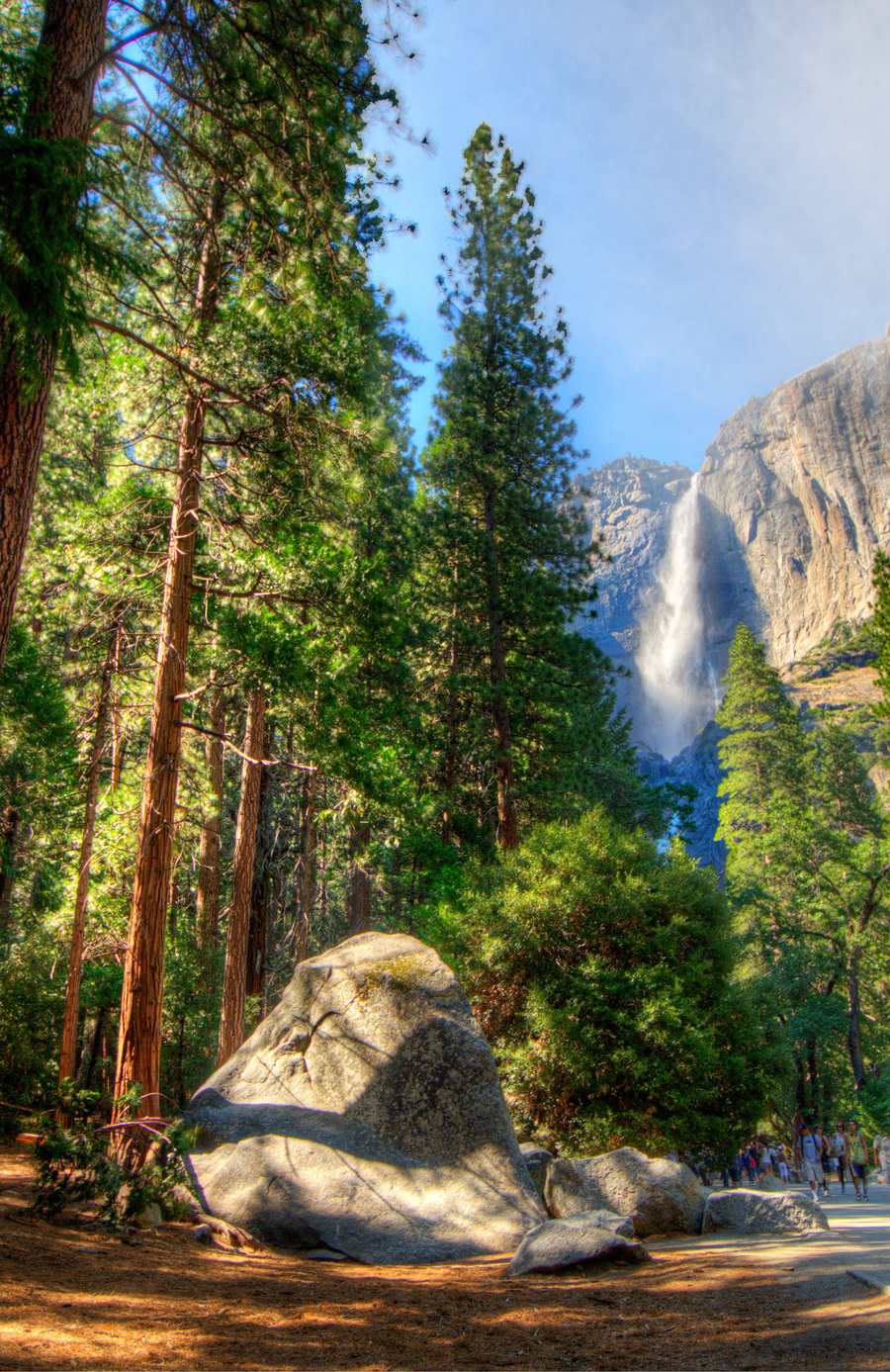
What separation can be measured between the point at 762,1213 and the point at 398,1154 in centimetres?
316

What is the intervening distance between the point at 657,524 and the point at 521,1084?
11406 cm

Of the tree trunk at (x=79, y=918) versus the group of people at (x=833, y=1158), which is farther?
the group of people at (x=833, y=1158)

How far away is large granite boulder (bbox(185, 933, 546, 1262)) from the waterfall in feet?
269

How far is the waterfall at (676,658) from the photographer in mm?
87188

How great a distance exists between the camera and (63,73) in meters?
4.86

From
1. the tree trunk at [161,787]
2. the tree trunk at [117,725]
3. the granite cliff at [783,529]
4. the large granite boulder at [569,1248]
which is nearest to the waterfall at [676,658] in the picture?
the granite cliff at [783,529]

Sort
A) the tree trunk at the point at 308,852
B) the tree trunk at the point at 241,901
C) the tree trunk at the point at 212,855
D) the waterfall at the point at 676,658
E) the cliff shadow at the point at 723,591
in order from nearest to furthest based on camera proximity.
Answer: the tree trunk at the point at 241,901 < the tree trunk at the point at 308,852 < the tree trunk at the point at 212,855 < the cliff shadow at the point at 723,591 < the waterfall at the point at 676,658

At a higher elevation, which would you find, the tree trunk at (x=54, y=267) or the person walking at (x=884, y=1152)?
the tree trunk at (x=54, y=267)

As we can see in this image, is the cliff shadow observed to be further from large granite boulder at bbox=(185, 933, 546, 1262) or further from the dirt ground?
the dirt ground

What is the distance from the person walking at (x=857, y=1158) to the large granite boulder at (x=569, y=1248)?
467 inches

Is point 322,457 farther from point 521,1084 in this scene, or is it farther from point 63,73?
point 521,1084

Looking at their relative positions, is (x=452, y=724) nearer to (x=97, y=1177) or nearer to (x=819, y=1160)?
(x=819, y=1160)

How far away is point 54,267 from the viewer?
398cm

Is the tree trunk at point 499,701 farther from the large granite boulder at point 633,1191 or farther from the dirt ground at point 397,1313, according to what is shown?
the dirt ground at point 397,1313
